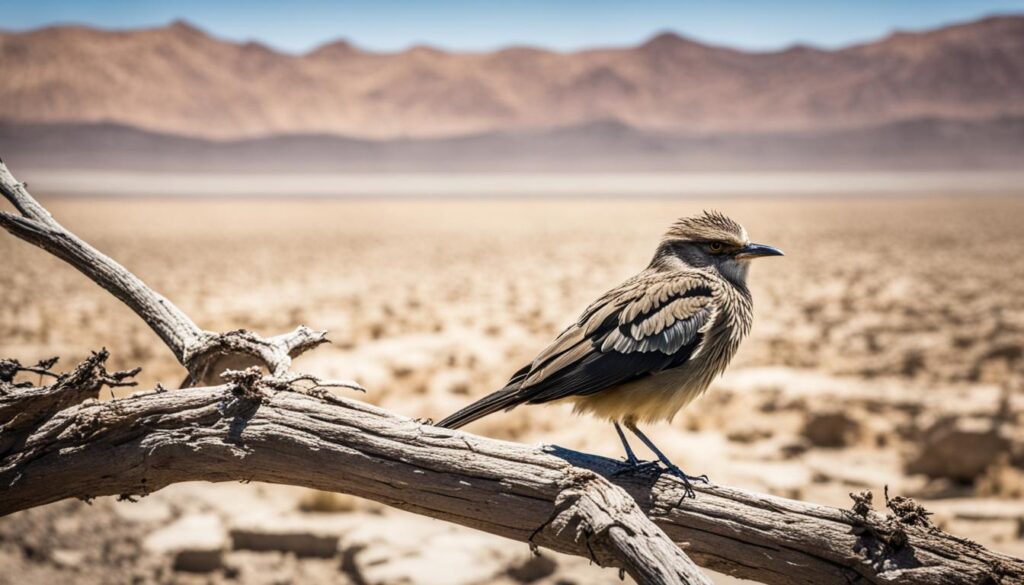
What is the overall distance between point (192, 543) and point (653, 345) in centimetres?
430

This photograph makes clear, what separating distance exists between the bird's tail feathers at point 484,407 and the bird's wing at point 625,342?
0.03m

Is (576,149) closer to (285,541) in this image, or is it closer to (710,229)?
(285,541)

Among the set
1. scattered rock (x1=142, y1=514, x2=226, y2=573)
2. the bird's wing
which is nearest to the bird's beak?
the bird's wing

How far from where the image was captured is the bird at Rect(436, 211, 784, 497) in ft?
11.8

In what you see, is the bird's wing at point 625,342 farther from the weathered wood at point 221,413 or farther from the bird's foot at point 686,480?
the weathered wood at point 221,413

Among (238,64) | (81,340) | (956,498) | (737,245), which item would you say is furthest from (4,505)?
(238,64)

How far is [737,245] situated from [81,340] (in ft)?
41.3

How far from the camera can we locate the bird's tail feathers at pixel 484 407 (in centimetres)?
319

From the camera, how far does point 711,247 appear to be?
412cm

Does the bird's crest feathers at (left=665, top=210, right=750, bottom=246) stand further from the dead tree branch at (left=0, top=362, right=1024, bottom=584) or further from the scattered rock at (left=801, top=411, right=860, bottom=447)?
the scattered rock at (left=801, top=411, right=860, bottom=447)

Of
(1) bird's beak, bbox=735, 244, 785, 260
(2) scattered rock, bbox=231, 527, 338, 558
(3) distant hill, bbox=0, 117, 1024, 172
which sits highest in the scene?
(3) distant hill, bbox=0, 117, 1024, 172

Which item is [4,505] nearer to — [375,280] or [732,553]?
[732,553]

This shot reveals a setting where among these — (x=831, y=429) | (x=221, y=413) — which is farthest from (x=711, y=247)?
(x=831, y=429)

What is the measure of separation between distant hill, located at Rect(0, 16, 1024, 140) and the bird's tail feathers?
13008 cm
